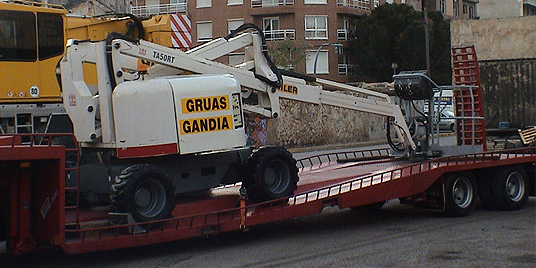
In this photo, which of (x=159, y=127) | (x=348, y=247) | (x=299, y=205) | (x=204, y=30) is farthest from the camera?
(x=204, y=30)

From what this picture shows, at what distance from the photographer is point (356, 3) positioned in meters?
70.1

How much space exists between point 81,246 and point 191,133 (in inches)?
86.5

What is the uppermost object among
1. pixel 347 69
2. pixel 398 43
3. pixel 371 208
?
pixel 398 43

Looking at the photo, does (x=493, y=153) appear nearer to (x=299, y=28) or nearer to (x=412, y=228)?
(x=412, y=228)

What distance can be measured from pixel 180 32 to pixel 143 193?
21.7 ft

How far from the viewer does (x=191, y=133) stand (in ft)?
33.6

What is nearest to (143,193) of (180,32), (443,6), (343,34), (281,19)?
(180,32)

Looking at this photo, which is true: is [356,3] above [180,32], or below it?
above

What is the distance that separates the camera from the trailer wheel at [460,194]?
502 inches

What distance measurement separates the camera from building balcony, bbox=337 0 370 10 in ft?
223

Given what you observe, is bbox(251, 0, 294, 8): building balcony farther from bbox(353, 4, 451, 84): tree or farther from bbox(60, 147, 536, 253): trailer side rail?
bbox(60, 147, 536, 253): trailer side rail

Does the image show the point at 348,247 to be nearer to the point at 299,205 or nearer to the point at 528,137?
the point at 299,205

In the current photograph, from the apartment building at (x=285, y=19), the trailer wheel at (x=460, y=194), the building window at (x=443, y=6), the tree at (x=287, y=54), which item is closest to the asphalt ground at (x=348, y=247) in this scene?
the trailer wheel at (x=460, y=194)

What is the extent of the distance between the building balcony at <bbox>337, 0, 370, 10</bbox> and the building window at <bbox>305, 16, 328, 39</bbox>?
2.16 meters
